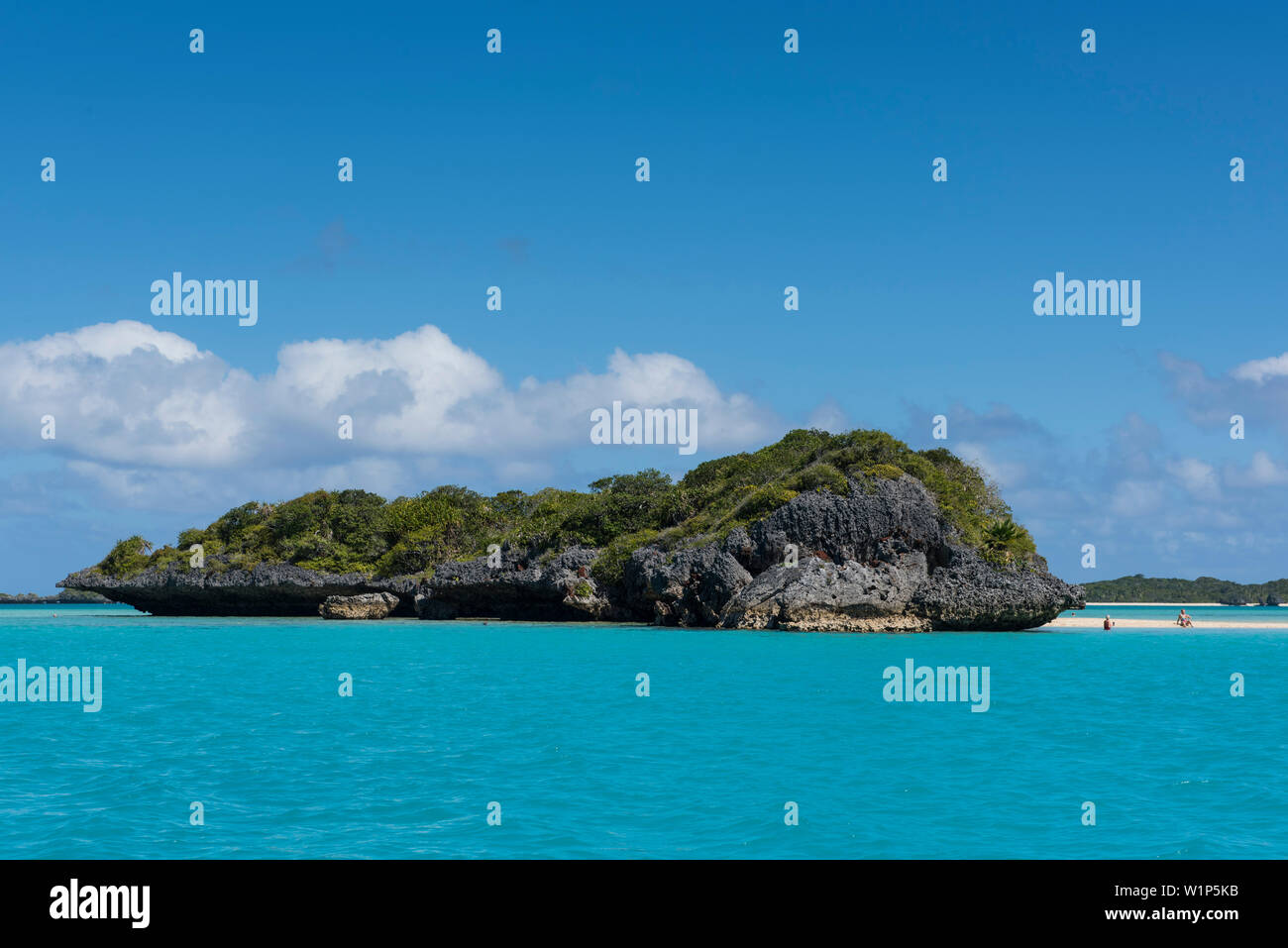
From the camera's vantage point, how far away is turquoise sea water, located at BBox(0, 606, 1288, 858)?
10961 mm

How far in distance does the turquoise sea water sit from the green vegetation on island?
2076 centimetres

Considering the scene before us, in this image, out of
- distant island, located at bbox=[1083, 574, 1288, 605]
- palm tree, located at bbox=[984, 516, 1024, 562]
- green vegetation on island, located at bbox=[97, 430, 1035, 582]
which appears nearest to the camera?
palm tree, located at bbox=[984, 516, 1024, 562]

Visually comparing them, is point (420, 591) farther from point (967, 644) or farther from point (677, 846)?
point (677, 846)

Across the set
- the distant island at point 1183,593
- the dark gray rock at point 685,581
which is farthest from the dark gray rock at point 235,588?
the distant island at point 1183,593

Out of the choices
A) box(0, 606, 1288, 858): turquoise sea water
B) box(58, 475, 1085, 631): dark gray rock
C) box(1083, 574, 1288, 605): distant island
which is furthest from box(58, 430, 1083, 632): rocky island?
box(1083, 574, 1288, 605): distant island

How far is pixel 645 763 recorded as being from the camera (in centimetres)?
1498

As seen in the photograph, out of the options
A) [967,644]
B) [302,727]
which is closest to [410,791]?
[302,727]

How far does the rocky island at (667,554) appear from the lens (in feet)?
149

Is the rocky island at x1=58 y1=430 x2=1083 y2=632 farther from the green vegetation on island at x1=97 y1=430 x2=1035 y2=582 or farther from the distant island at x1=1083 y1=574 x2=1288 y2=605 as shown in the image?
the distant island at x1=1083 y1=574 x2=1288 y2=605

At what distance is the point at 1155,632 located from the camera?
52375 mm
